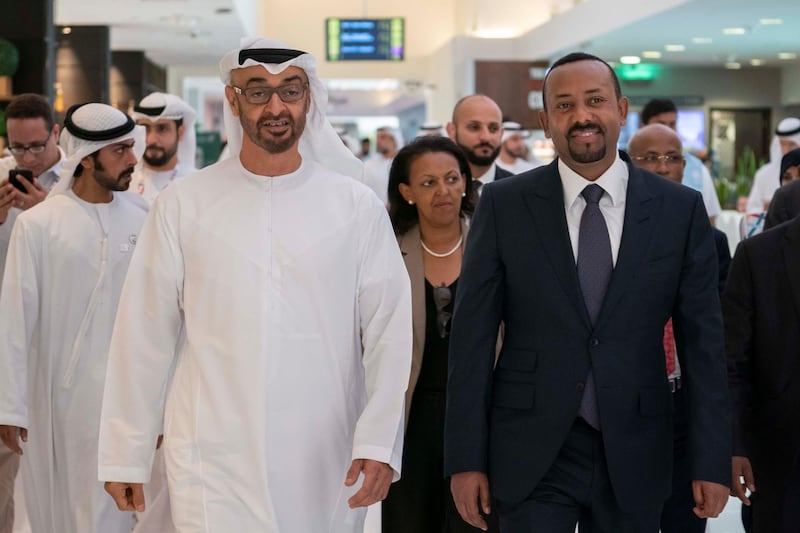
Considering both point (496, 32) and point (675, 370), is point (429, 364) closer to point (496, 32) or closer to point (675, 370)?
point (675, 370)

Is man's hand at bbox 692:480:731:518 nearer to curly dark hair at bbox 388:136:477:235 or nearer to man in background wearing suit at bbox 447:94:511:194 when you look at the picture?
curly dark hair at bbox 388:136:477:235

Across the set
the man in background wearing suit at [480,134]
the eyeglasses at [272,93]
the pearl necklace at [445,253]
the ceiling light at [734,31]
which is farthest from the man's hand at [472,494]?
the ceiling light at [734,31]

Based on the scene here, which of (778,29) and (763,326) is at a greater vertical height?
(778,29)

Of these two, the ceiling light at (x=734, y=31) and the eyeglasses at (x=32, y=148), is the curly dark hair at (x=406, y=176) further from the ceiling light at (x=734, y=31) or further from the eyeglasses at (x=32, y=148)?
the ceiling light at (x=734, y=31)

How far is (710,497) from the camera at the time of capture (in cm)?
280

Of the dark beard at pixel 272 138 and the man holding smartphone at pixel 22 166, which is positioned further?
the man holding smartphone at pixel 22 166

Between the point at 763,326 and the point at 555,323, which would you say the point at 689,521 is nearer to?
the point at 763,326

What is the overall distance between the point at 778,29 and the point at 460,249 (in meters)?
12.7

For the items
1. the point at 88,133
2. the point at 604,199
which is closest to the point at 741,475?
the point at 604,199

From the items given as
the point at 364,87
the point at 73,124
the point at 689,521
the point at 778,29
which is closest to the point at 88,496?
the point at 73,124

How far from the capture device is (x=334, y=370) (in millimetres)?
3143

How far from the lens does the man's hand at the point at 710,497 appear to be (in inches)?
110

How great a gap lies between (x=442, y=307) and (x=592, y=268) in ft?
3.54

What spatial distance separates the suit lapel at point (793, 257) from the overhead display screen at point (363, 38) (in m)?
19.6
